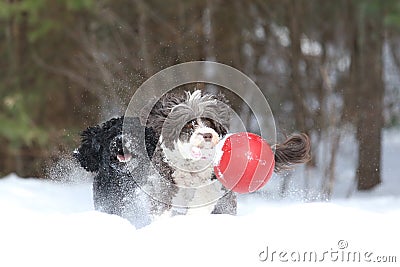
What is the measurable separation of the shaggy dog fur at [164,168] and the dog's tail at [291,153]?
0.44 m

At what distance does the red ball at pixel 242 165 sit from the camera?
11.8ft

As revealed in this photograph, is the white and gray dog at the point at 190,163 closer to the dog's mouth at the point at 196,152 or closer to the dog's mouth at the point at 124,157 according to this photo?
the dog's mouth at the point at 196,152

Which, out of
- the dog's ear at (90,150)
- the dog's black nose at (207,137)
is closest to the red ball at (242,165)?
the dog's black nose at (207,137)

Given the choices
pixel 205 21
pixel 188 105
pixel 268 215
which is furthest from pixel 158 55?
pixel 268 215

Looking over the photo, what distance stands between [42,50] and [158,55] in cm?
199

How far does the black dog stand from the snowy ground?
284 mm

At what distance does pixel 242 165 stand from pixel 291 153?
648 millimetres

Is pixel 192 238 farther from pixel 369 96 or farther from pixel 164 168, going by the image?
pixel 369 96

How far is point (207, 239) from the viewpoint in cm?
301

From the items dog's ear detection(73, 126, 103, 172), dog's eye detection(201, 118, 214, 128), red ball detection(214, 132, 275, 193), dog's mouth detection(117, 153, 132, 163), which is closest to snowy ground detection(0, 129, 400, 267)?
red ball detection(214, 132, 275, 193)

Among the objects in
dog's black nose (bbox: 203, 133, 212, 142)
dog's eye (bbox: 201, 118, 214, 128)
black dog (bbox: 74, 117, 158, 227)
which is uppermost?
dog's eye (bbox: 201, 118, 214, 128)

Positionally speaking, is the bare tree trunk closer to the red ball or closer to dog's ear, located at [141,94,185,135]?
dog's ear, located at [141,94,185,135]

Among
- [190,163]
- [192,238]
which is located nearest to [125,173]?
[190,163]

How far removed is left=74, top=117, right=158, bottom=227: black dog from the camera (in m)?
3.74
